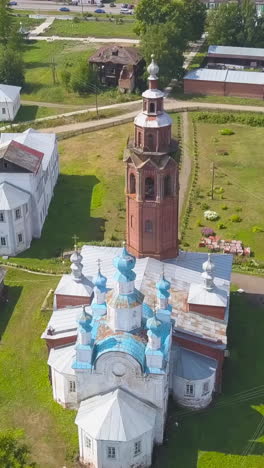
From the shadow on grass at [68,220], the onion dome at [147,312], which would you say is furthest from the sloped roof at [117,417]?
the shadow on grass at [68,220]

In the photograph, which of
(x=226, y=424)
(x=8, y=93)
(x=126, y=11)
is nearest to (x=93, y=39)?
(x=126, y=11)

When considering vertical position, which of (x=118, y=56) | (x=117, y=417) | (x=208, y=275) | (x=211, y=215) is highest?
(x=118, y=56)

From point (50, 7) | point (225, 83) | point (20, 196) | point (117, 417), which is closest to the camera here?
point (117, 417)

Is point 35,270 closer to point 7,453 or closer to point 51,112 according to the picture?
point 7,453

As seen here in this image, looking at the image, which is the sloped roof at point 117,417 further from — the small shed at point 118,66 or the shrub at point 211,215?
the small shed at point 118,66

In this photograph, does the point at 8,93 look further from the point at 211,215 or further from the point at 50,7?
the point at 50,7

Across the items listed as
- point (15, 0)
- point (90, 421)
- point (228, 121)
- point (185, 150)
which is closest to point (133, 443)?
point (90, 421)

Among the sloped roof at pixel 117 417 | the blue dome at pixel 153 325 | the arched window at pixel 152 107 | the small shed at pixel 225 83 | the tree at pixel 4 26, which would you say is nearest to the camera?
the blue dome at pixel 153 325
